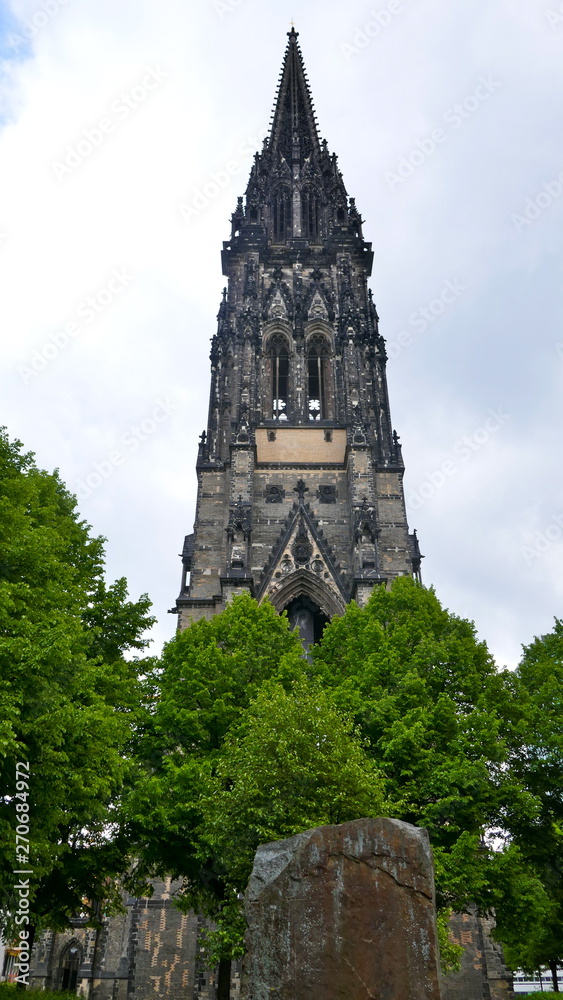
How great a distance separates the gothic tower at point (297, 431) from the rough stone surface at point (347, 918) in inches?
772

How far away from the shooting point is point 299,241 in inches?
1606

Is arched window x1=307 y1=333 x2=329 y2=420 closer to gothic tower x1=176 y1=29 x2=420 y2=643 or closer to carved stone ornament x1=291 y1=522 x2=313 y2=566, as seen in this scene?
gothic tower x1=176 y1=29 x2=420 y2=643

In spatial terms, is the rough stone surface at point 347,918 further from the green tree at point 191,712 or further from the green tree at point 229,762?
the green tree at point 191,712

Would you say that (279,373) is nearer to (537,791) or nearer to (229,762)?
(537,791)

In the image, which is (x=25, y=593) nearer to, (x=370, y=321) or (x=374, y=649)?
(x=374, y=649)

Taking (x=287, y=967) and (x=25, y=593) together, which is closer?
(x=287, y=967)

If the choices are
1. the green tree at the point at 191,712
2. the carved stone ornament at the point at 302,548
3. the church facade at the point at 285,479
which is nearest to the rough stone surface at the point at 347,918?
the green tree at the point at 191,712

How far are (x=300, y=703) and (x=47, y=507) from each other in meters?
5.84

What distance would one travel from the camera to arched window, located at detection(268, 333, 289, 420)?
117 ft

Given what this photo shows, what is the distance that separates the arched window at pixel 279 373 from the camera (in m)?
35.7

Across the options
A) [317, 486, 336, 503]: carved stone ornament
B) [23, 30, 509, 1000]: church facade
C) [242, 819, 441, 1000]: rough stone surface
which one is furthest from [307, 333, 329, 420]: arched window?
[242, 819, 441, 1000]: rough stone surface

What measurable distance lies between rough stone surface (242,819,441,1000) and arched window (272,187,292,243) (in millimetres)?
38533

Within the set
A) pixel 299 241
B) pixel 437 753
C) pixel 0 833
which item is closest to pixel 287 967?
pixel 0 833

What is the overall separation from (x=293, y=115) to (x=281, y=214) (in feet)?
39.9
